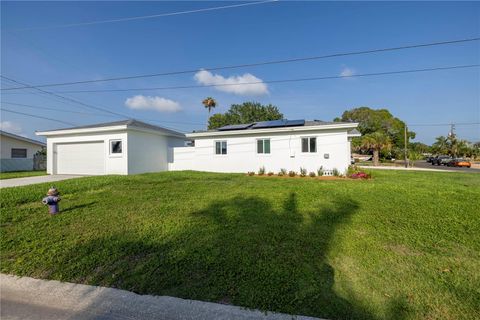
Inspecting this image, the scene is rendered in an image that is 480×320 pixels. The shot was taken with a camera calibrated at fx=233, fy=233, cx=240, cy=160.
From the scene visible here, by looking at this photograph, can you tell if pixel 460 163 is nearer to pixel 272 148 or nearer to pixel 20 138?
pixel 272 148

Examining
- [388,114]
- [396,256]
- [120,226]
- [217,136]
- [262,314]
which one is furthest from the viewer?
[388,114]

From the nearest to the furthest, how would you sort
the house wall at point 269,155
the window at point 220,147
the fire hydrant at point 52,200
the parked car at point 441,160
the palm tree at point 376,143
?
the fire hydrant at point 52,200
the house wall at point 269,155
the window at point 220,147
the palm tree at point 376,143
the parked car at point 441,160

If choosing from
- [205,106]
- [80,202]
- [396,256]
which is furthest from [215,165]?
[205,106]

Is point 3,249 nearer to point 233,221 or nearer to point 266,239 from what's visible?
point 233,221

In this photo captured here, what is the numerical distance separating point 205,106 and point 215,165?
30289mm

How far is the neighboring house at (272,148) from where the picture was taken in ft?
42.9

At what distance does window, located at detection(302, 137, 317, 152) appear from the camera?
13.6 meters

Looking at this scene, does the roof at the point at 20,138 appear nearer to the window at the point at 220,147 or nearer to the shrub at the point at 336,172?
the window at the point at 220,147

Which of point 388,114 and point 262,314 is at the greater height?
point 388,114

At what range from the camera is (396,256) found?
3367 mm

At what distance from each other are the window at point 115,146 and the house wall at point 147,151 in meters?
0.71

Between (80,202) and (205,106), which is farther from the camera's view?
(205,106)

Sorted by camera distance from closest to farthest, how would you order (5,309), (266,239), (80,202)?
(5,309) → (266,239) → (80,202)

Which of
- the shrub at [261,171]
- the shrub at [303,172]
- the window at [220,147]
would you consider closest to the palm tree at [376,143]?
the shrub at [303,172]
